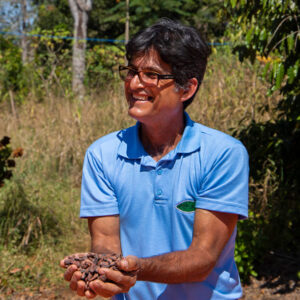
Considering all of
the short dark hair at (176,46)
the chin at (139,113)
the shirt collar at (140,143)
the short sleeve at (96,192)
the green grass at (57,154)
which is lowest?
the green grass at (57,154)

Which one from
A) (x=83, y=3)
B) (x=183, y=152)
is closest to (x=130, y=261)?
(x=183, y=152)

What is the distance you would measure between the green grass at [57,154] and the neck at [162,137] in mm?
2083

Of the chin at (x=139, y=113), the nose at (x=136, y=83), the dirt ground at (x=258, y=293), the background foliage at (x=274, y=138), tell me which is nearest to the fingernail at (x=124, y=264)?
the chin at (x=139, y=113)

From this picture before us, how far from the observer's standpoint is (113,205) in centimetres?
175

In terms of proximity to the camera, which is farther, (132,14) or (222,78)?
(132,14)

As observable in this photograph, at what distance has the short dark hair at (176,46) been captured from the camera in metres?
1.75

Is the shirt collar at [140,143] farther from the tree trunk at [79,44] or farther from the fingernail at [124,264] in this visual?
the tree trunk at [79,44]

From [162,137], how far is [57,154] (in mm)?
4252

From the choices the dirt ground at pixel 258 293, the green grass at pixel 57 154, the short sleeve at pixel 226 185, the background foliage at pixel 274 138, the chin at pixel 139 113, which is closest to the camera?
the short sleeve at pixel 226 185

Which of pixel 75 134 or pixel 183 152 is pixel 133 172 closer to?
pixel 183 152

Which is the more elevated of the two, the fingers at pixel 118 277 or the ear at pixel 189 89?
the ear at pixel 189 89

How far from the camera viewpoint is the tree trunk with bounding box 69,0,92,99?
8.17 m

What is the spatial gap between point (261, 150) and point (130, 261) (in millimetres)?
2315

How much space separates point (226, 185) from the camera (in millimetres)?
1642
